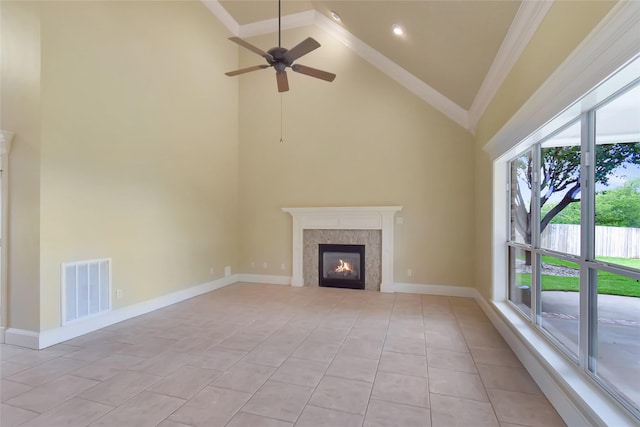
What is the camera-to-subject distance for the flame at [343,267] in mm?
6023

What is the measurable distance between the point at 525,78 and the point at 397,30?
2.20 m

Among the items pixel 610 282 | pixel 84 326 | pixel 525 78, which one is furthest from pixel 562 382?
pixel 84 326

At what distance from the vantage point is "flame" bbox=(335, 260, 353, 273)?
19.8ft

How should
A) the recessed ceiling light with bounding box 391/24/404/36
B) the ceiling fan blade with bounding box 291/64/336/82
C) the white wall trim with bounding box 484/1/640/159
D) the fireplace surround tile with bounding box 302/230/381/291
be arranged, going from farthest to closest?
the fireplace surround tile with bounding box 302/230/381/291 → the recessed ceiling light with bounding box 391/24/404/36 → the ceiling fan blade with bounding box 291/64/336/82 → the white wall trim with bounding box 484/1/640/159

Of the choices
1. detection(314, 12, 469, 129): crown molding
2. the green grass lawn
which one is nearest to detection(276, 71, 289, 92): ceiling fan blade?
detection(314, 12, 469, 129): crown molding

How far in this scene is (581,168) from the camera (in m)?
2.11

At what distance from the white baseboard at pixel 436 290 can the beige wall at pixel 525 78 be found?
1.27ft

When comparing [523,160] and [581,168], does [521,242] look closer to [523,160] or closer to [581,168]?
[523,160]

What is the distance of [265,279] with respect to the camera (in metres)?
6.43

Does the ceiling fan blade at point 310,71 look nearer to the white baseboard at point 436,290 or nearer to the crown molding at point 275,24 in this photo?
the crown molding at point 275,24

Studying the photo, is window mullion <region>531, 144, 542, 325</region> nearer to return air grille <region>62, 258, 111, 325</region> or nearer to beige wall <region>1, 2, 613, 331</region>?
beige wall <region>1, 2, 613, 331</region>

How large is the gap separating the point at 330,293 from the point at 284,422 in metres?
3.58

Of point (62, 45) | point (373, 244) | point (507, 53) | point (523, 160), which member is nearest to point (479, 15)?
point (507, 53)

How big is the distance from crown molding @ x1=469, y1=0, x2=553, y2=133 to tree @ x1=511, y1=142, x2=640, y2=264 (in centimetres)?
94
